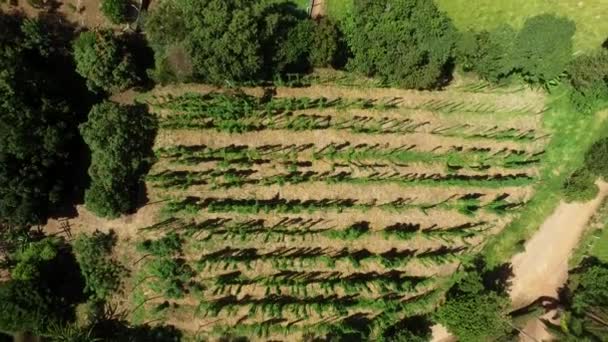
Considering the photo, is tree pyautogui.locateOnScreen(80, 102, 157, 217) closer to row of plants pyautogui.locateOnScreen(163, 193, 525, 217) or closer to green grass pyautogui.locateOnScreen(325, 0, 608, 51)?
row of plants pyautogui.locateOnScreen(163, 193, 525, 217)

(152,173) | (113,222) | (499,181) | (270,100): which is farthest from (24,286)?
(499,181)

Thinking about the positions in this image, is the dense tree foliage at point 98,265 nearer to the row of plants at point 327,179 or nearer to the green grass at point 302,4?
the row of plants at point 327,179

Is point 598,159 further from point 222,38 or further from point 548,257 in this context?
point 222,38

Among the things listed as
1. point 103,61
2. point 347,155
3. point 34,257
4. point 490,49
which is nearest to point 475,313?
point 347,155

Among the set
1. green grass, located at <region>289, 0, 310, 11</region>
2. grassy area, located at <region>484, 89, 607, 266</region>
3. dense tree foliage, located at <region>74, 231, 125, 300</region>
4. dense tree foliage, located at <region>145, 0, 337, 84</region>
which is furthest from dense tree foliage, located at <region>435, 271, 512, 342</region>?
dense tree foliage, located at <region>74, 231, 125, 300</region>

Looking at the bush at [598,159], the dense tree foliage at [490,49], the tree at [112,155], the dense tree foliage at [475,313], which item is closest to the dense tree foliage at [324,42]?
the dense tree foliage at [490,49]
